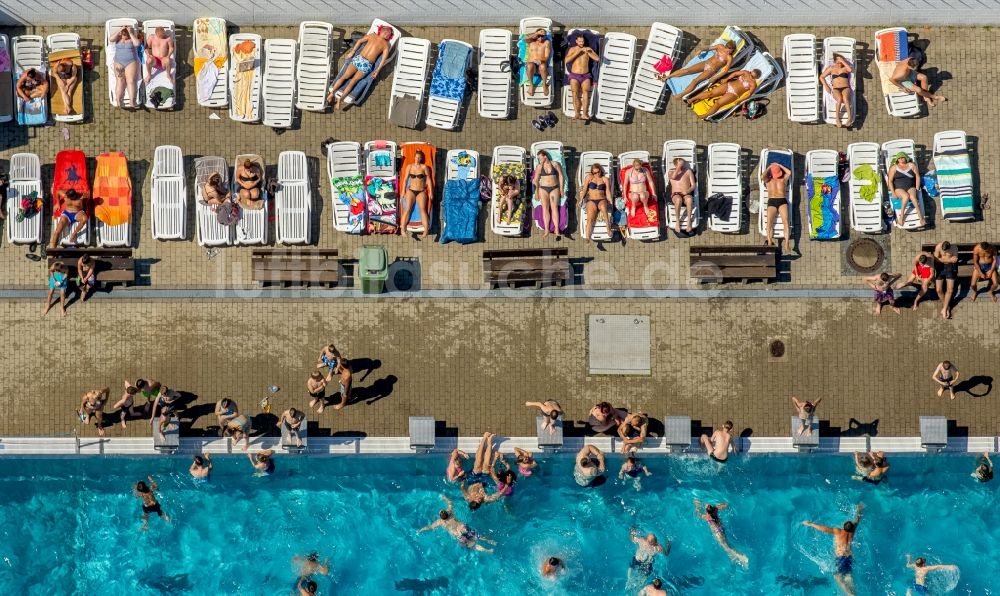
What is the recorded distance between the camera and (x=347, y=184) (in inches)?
833

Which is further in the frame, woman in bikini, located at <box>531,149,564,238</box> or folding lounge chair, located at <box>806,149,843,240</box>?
folding lounge chair, located at <box>806,149,843,240</box>

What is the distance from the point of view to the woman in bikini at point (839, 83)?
2127 centimetres

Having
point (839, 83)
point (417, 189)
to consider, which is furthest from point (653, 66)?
point (417, 189)

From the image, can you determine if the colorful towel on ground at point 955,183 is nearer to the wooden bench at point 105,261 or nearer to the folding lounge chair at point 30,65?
the wooden bench at point 105,261

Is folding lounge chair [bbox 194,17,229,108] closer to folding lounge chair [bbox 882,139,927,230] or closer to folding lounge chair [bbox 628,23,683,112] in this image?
folding lounge chair [bbox 628,23,683,112]

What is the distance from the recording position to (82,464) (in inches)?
846

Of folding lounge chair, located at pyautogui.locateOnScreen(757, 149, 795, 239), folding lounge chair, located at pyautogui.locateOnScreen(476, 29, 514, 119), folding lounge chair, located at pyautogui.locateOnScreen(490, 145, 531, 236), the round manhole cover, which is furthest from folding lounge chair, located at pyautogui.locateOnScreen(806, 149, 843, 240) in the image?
folding lounge chair, located at pyautogui.locateOnScreen(476, 29, 514, 119)

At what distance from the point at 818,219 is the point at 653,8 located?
6.37 metres

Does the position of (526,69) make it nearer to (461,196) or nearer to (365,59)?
(461,196)

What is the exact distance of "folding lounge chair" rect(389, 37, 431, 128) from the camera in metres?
21.4

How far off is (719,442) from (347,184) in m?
10.5

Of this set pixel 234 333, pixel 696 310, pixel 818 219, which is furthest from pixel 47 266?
pixel 818 219

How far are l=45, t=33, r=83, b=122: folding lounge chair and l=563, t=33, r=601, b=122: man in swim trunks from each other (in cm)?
1146

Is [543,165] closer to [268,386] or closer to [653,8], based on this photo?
[653,8]
